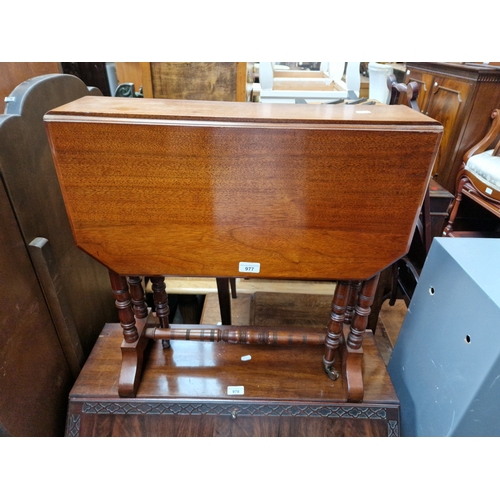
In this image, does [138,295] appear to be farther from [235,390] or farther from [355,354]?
[355,354]

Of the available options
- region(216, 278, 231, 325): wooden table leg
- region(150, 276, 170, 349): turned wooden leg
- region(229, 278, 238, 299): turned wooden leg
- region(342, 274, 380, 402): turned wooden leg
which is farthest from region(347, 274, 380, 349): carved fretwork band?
region(229, 278, 238, 299): turned wooden leg

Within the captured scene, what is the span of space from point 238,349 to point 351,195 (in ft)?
2.61

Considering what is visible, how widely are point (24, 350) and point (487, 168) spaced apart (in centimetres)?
246

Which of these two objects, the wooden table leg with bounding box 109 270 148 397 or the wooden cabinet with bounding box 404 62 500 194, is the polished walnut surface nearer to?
the wooden table leg with bounding box 109 270 148 397

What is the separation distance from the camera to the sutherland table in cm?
79

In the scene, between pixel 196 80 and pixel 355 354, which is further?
pixel 196 80

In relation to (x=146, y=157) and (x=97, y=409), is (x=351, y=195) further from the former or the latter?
(x=97, y=409)

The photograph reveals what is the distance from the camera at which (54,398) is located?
1.17m

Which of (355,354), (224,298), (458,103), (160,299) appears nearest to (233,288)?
(224,298)

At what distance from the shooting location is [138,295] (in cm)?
121

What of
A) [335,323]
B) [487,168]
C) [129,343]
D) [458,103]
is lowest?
[129,343]

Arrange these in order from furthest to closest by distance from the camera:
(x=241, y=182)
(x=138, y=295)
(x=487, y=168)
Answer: (x=487, y=168) < (x=138, y=295) < (x=241, y=182)

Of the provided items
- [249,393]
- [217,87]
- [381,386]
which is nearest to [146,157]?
[249,393]

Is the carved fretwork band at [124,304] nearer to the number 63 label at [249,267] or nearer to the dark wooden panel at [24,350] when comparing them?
the dark wooden panel at [24,350]
